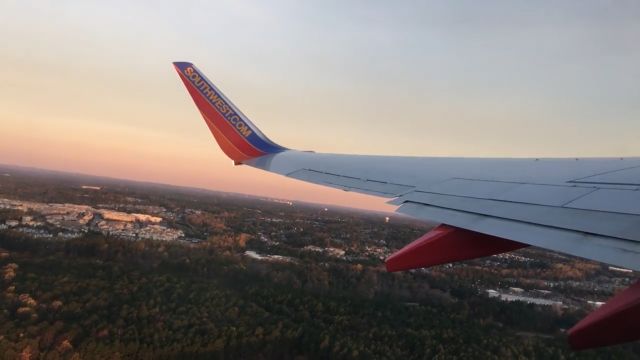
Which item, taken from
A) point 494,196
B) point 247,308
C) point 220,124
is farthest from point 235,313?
point 494,196

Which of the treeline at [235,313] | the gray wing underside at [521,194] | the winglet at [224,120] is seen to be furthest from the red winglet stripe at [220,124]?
the treeline at [235,313]

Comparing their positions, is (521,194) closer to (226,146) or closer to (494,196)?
(494,196)

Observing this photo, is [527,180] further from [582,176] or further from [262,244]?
[262,244]

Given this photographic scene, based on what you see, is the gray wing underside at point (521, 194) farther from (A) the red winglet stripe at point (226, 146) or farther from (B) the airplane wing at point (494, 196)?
(A) the red winglet stripe at point (226, 146)

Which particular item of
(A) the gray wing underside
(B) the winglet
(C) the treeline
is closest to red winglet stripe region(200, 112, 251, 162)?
(B) the winglet

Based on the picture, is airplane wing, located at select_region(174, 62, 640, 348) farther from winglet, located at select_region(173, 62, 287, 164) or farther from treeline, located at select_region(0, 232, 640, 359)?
treeline, located at select_region(0, 232, 640, 359)

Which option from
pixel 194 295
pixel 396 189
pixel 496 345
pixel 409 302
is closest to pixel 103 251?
pixel 194 295
